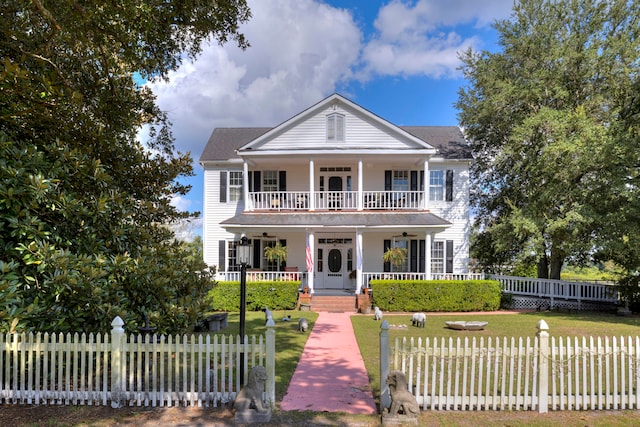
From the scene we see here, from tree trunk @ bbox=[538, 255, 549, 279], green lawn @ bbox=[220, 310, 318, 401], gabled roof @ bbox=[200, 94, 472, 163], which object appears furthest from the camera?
tree trunk @ bbox=[538, 255, 549, 279]

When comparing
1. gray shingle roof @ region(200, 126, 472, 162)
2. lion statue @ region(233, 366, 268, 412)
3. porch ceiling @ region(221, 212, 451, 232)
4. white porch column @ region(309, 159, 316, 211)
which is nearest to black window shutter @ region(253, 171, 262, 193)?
gray shingle roof @ region(200, 126, 472, 162)

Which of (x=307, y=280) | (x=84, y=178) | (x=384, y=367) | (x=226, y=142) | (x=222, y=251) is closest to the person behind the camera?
(x=384, y=367)

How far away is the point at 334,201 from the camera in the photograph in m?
18.5

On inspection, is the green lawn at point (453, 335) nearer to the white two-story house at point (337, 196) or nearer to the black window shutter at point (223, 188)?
the white two-story house at point (337, 196)

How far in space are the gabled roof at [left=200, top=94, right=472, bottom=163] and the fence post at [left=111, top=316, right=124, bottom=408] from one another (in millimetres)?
12736

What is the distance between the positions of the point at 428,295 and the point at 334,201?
6.28 metres

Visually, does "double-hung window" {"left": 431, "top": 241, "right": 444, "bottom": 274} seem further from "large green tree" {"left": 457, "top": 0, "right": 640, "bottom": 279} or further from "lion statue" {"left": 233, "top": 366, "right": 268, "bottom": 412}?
"lion statue" {"left": 233, "top": 366, "right": 268, "bottom": 412}

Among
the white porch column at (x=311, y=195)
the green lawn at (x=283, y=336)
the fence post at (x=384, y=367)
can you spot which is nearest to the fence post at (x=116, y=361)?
the green lawn at (x=283, y=336)

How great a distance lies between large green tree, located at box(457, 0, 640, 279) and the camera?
50.6ft

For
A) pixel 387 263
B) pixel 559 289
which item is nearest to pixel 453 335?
pixel 387 263

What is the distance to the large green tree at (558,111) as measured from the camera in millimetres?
15414

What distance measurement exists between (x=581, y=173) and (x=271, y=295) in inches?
571

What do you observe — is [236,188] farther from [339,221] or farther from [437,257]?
[437,257]

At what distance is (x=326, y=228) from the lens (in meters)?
16.4
